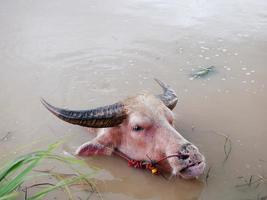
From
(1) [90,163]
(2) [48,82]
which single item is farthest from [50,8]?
(1) [90,163]

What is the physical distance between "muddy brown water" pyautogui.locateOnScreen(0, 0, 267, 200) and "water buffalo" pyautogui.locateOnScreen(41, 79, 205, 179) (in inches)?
7.5

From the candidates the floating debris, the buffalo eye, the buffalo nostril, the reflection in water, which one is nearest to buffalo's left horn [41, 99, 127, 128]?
the buffalo eye

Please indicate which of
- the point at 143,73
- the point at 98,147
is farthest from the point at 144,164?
the point at 143,73

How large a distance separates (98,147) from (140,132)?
1.73ft

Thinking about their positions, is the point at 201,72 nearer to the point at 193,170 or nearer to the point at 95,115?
the point at 95,115

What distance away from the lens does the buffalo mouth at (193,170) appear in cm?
389

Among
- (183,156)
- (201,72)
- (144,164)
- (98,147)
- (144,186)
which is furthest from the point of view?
(201,72)

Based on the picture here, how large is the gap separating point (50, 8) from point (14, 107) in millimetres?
3829

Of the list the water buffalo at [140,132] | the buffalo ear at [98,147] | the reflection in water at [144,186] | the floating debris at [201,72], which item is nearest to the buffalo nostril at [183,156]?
the water buffalo at [140,132]

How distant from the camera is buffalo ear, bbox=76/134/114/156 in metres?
4.57

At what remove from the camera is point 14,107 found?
550 cm

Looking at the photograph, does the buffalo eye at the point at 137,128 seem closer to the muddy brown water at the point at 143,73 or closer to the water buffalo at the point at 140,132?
the water buffalo at the point at 140,132

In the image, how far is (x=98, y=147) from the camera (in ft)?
15.1

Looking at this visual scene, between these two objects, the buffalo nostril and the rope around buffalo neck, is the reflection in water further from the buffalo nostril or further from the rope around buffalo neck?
the buffalo nostril
